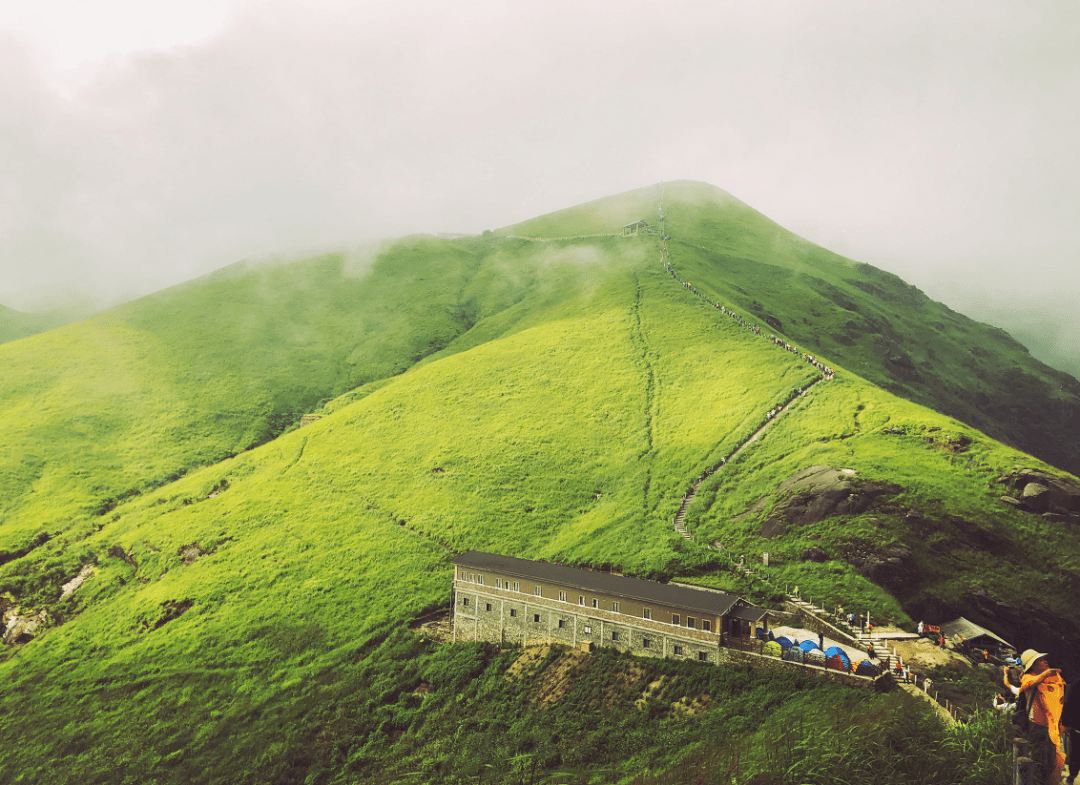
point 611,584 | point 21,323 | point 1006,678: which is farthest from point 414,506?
point 21,323

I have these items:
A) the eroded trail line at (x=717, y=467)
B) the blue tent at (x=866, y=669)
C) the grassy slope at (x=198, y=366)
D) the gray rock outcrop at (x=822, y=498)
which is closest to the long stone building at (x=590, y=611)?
the blue tent at (x=866, y=669)

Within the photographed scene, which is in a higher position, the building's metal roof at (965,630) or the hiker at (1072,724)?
the hiker at (1072,724)

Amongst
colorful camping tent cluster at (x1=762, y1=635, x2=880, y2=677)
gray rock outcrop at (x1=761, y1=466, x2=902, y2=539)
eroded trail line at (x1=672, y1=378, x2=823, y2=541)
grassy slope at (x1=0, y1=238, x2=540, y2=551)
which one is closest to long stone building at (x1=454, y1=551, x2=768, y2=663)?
colorful camping tent cluster at (x1=762, y1=635, x2=880, y2=677)

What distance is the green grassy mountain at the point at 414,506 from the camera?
156 ft

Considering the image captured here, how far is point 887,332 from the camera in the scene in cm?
12875

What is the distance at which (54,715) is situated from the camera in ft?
186

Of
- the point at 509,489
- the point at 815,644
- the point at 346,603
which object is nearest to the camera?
the point at 815,644

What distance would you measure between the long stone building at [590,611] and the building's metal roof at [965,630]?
10.9 metres

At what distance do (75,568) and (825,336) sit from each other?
4373 inches

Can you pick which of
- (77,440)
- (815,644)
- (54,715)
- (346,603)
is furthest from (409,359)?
(815,644)

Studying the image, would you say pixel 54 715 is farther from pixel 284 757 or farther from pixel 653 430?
pixel 653 430

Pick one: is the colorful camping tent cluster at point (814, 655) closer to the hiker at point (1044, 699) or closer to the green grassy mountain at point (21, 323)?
the hiker at point (1044, 699)

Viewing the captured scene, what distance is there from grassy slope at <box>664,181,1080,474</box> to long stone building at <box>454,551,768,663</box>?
2688 inches

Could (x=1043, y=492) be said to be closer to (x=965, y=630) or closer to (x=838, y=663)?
(x=965, y=630)
